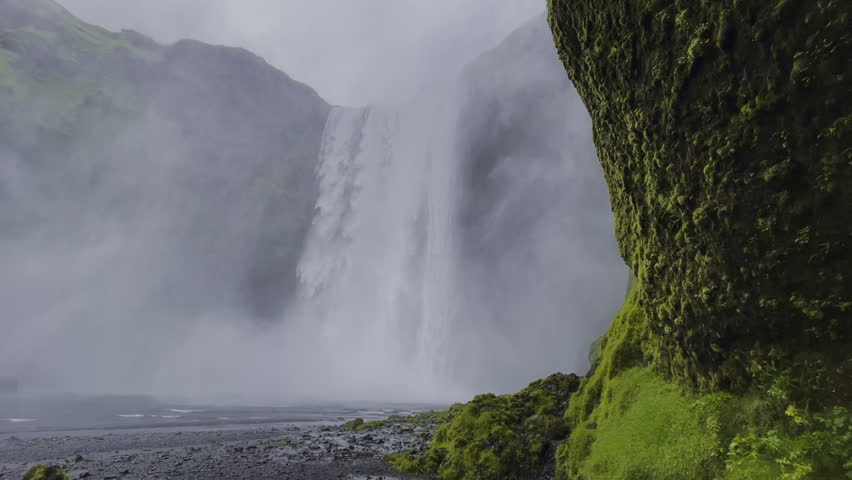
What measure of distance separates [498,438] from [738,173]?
9.10 meters

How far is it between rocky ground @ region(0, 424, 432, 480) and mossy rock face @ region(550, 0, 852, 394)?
30.6ft

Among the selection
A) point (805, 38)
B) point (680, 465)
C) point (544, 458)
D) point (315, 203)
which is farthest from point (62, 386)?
point (805, 38)

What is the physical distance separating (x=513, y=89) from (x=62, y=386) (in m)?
68.3

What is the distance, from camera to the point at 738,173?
250 inches

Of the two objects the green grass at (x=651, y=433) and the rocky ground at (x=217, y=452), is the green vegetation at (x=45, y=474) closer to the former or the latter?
the rocky ground at (x=217, y=452)

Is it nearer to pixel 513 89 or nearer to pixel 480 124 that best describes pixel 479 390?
pixel 480 124

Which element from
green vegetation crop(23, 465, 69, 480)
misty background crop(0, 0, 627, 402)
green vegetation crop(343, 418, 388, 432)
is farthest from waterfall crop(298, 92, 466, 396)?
green vegetation crop(23, 465, 69, 480)

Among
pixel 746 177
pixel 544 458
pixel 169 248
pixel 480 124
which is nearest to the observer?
pixel 746 177

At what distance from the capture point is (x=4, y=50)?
7119 centimetres

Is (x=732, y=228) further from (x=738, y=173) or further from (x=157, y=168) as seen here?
(x=157, y=168)

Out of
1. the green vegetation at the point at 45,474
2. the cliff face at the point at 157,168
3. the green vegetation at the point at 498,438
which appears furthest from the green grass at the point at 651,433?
the cliff face at the point at 157,168

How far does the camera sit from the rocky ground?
1302 centimetres

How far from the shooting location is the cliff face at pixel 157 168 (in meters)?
65.4

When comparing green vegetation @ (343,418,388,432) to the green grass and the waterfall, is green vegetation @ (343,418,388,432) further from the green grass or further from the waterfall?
the waterfall
